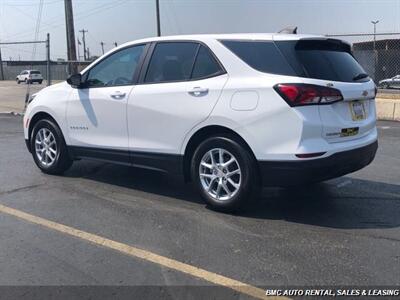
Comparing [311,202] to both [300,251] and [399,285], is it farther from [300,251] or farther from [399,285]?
[399,285]

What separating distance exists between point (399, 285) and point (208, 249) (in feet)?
4.93

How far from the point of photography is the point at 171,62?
579 cm

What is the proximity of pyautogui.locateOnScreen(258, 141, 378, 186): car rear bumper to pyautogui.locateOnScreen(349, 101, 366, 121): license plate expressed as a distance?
0.33 meters

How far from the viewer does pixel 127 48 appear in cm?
624

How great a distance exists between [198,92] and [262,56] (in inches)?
29.2

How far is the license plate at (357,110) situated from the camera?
513cm

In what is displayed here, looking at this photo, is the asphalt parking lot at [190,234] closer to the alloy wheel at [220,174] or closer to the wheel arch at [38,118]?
the alloy wheel at [220,174]

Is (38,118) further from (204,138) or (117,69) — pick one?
(204,138)

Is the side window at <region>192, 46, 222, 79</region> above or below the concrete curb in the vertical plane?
above

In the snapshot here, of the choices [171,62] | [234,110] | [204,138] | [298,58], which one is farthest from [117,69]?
[298,58]

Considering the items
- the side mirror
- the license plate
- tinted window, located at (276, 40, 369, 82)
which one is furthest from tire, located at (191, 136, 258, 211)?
the side mirror

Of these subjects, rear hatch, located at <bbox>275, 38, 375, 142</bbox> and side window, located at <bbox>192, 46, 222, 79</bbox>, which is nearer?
rear hatch, located at <bbox>275, 38, 375, 142</bbox>

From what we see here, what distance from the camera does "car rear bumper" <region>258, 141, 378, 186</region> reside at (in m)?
4.82

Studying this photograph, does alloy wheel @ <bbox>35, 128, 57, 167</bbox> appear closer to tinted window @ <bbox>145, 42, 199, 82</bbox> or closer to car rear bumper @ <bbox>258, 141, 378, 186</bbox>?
tinted window @ <bbox>145, 42, 199, 82</bbox>
